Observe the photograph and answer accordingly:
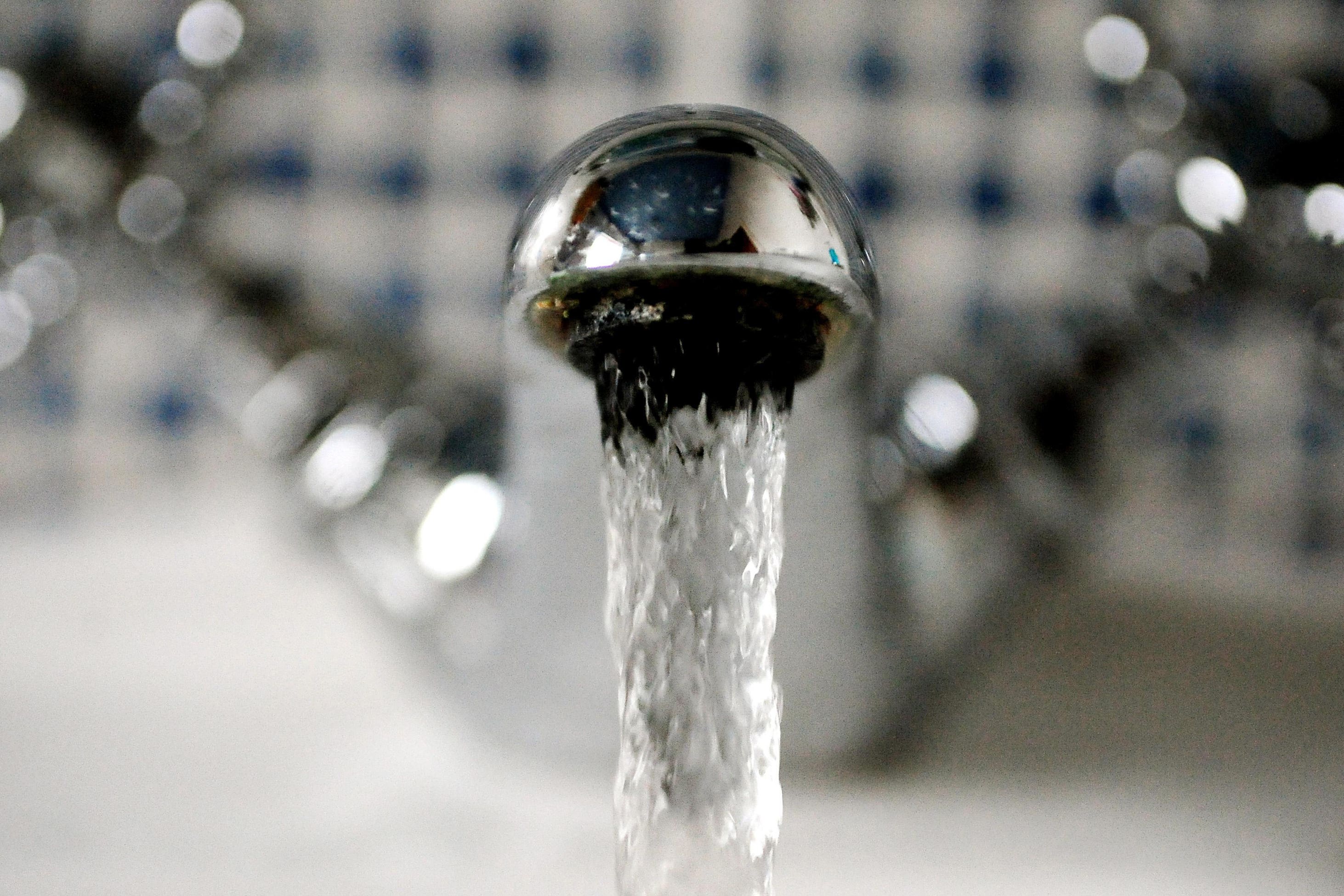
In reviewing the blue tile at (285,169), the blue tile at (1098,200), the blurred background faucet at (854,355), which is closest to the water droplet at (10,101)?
the blurred background faucet at (854,355)

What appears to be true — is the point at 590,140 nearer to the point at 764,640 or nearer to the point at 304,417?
the point at 764,640

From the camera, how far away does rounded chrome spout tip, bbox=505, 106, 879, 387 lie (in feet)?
0.53

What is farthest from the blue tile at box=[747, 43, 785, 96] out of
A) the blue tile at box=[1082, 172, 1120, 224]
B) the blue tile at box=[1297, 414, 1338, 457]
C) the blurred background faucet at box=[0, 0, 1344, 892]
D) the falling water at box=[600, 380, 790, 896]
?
the falling water at box=[600, 380, 790, 896]

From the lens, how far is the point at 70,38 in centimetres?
55

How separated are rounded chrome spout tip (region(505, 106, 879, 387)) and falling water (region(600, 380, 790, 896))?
2 centimetres

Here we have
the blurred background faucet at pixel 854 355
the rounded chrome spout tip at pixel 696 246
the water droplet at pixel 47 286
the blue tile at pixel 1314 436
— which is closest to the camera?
the rounded chrome spout tip at pixel 696 246

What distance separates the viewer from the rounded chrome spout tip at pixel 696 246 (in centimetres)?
16

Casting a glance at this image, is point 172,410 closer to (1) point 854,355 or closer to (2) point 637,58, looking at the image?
(2) point 637,58

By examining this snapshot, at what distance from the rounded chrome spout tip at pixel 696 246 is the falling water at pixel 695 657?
0.02m

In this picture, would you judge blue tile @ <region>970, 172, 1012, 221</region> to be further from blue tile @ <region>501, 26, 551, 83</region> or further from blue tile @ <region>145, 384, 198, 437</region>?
blue tile @ <region>145, 384, 198, 437</region>

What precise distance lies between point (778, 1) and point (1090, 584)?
0.28m

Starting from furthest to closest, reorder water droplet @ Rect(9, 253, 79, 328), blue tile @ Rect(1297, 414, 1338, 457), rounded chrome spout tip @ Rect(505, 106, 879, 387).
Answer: blue tile @ Rect(1297, 414, 1338, 457) → water droplet @ Rect(9, 253, 79, 328) → rounded chrome spout tip @ Rect(505, 106, 879, 387)

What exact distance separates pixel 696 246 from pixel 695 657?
75mm

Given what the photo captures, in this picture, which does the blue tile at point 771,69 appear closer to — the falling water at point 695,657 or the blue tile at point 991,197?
the blue tile at point 991,197
